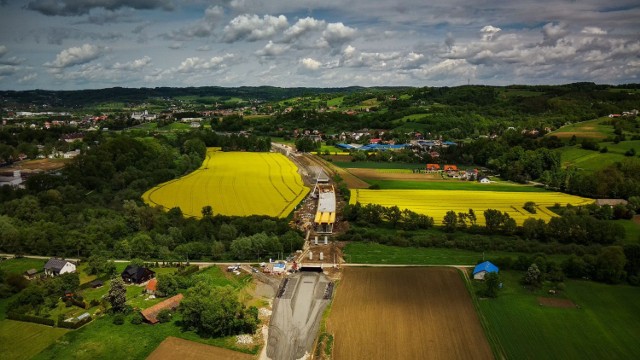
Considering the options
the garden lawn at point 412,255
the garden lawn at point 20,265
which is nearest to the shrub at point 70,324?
the garden lawn at point 20,265

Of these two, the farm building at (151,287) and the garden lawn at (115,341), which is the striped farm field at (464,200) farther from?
the garden lawn at (115,341)

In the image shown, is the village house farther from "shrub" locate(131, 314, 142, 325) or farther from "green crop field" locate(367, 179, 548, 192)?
"shrub" locate(131, 314, 142, 325)

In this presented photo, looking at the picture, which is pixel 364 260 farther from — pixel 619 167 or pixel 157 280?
pixel 619 167

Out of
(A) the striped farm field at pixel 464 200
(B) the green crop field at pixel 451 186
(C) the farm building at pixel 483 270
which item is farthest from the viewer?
(B) the green crop field at pixel 451 186

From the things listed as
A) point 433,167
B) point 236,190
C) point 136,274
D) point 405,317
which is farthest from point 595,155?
point 136,274

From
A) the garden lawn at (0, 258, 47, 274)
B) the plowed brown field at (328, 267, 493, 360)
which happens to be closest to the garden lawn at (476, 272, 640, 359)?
the plowed brown field at (328, 267, 493, 360)

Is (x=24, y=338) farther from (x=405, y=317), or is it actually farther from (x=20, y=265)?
(x=405, y=317)

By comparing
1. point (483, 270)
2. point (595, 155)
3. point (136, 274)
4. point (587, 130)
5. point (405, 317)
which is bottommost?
point (405, 317)
